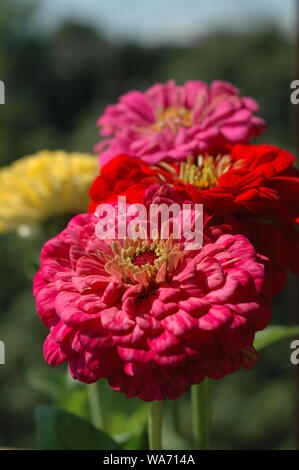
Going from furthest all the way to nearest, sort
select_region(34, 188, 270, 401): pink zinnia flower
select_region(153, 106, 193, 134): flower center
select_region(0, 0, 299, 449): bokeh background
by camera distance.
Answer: select_region(0, 0, 299, 449): bokeh background → select_region(153, 106, 193, 134): flower center → select_region(34, 188, 270, 401): pink zinnia flower

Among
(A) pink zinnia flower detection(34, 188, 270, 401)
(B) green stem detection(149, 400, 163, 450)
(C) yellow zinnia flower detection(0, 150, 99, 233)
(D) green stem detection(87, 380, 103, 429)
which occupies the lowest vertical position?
(D) green stem detection(87, 380, 103, 429)

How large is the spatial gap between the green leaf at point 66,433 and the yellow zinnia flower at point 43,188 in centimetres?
13

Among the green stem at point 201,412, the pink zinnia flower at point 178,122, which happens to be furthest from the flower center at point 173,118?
the green stem at point 201,412

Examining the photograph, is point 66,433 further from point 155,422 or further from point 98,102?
point 98,102

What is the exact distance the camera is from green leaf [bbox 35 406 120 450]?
28cm

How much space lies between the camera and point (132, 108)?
32cm

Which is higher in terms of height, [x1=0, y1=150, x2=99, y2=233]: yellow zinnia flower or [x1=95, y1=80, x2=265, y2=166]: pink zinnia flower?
[x1=95, y1=80, x2=265, y2=166]: pink zinnia flower

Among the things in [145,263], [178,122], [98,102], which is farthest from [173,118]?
[98,102]

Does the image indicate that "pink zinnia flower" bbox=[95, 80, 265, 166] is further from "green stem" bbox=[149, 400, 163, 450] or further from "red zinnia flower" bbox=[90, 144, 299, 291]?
"green stem" bbox=[149, 400, 163, 450]

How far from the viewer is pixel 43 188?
0.35 metres

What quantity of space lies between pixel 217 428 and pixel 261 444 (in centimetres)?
11

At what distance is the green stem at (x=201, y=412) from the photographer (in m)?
0.28

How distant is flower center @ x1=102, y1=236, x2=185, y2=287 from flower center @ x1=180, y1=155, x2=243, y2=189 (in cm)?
5

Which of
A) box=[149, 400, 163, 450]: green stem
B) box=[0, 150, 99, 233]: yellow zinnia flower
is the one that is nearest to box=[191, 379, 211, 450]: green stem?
box=[149, 400, 163, 450]: green stem
